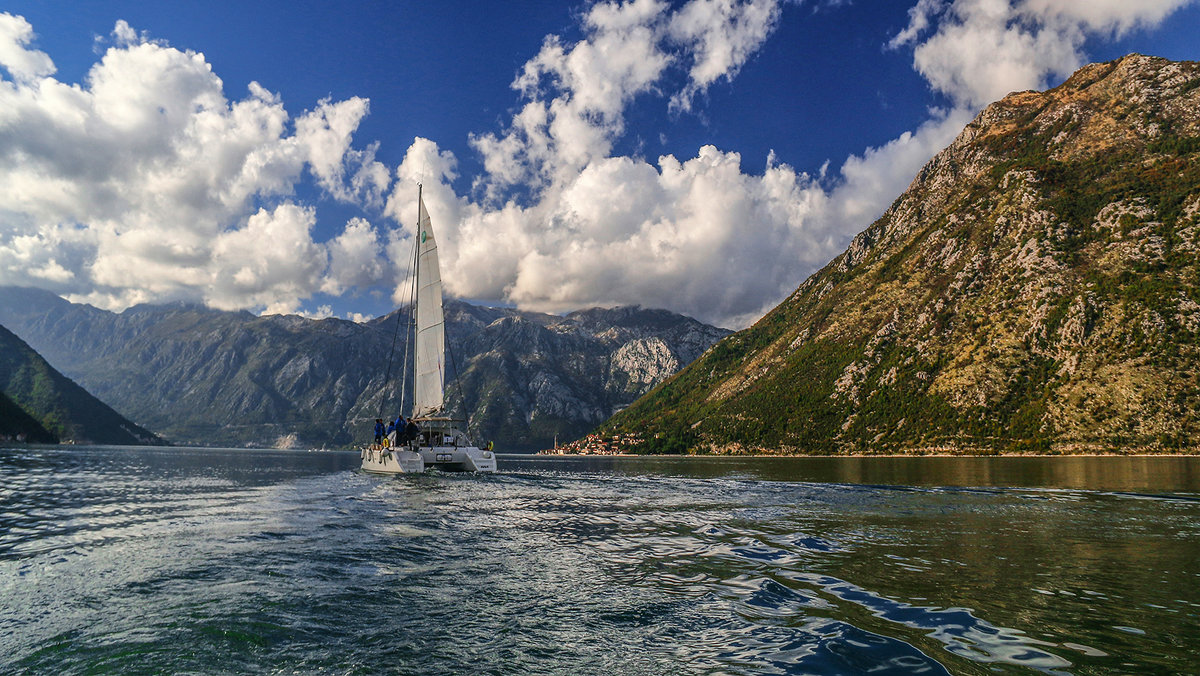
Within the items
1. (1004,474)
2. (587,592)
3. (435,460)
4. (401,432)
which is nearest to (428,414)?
(401,432)

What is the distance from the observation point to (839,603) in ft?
41.1

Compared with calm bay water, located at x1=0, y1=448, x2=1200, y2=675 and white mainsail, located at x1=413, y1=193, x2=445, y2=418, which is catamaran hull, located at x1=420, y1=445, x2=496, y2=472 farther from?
calm bay water, located at x1=0, y1=448, x2=1200, y2=675

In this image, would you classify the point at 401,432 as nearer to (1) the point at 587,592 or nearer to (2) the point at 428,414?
(2) the point at 428,414

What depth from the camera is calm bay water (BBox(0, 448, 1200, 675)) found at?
8.91 m

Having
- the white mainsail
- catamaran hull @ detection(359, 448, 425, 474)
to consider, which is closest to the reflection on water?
the white mainsail

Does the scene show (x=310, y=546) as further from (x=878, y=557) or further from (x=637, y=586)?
(x=878, y=557)

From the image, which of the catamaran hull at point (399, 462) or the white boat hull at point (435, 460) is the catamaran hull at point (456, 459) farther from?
the catamaran hull at point (399, 462)

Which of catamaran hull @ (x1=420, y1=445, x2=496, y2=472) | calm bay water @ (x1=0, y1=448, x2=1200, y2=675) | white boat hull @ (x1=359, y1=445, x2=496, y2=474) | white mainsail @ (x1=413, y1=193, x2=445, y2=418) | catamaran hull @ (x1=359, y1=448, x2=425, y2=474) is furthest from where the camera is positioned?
white mainsail @ (x1=413, y1=193, x2=445, y2=418)

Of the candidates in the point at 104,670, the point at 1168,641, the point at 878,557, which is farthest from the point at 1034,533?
the point at 104,670

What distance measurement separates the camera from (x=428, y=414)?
63.7 m

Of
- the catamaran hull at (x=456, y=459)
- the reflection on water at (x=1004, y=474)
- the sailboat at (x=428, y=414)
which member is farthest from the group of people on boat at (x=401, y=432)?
the reflection on water at (x=1004, y=474)

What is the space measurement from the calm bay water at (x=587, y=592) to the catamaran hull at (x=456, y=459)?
28.7 m

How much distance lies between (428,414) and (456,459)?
8075 mm

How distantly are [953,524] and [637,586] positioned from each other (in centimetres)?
2008
